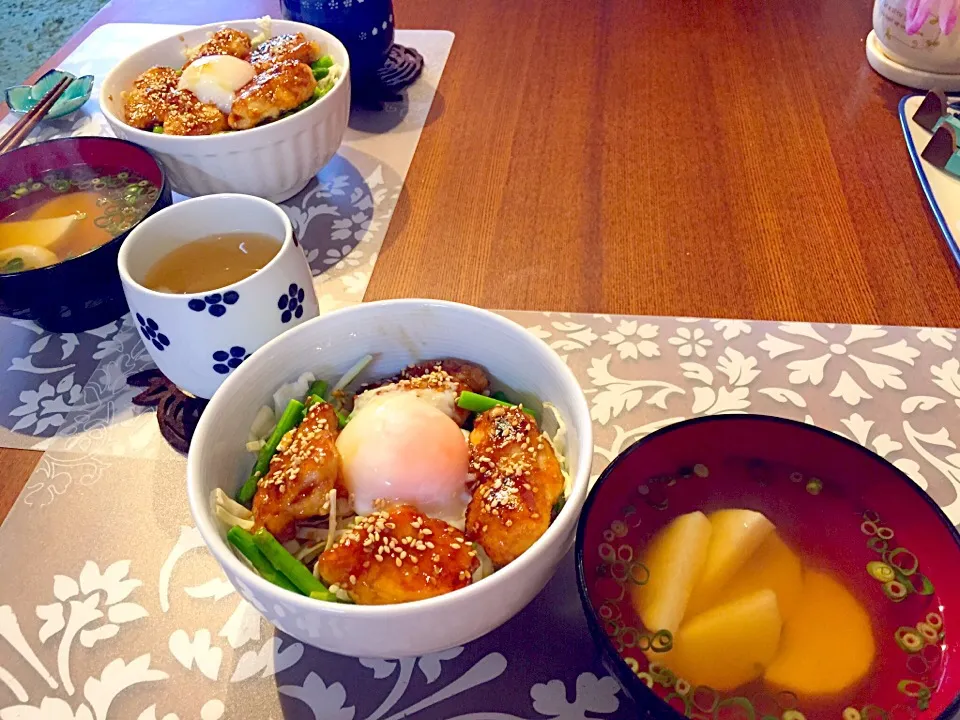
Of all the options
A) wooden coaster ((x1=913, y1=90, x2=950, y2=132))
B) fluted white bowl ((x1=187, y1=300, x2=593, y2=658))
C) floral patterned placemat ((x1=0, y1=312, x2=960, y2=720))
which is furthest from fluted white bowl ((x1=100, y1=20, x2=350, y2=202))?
wooden coaster ((x1=913, y1=90, x2=950, y2=132))

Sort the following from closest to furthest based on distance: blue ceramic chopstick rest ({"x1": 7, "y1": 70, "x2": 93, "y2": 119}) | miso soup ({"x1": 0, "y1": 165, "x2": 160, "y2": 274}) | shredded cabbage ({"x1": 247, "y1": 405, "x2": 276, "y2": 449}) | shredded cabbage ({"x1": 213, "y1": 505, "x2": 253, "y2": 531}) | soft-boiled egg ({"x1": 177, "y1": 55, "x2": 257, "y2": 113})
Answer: shredded cabbage ({"x1": 213, "y1": 505, "x2": 253, "y2": 531}), shredded cabbage ({"x1": 247, "y1": 405, "x2": 276, "y2": 449}), miso soup ({"x1": 0, "y1": 165, "x2": 160, "y2": 274}), soft-boiled egg ({"x1": 177, "y1": 55, "x2": 257, "y2": 113}), blue ceramic chopstick rest ({"x1": 7, "y1": 70, "x2": 93, "y2": 119})

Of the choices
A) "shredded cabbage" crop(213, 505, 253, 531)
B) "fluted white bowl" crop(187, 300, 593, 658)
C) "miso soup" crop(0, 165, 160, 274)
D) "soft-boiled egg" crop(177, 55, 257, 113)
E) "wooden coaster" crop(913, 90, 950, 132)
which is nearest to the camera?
"fluted white bowl" crop(187, 300, 593, 658)

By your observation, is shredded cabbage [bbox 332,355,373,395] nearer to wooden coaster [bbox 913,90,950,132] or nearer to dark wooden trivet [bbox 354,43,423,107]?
dark wooden trivet [bbox 354,43,423,107]

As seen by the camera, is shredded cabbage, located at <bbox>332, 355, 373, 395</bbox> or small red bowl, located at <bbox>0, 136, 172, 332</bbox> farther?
small red bowl, located at <bbox>0, 136, 172, 332</bbox>

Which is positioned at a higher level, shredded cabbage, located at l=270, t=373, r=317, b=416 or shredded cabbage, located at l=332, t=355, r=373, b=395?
shredded cabbage, located at l=270, t=373, r=317, b=416

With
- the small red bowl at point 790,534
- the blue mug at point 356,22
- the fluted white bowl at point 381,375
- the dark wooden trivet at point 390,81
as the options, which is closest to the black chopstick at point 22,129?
the blue mug at point 356,22

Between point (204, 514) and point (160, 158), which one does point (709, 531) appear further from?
point (160, 158)

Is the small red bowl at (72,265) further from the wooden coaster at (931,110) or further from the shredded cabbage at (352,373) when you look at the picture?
the wooden coaster at (931,110)
